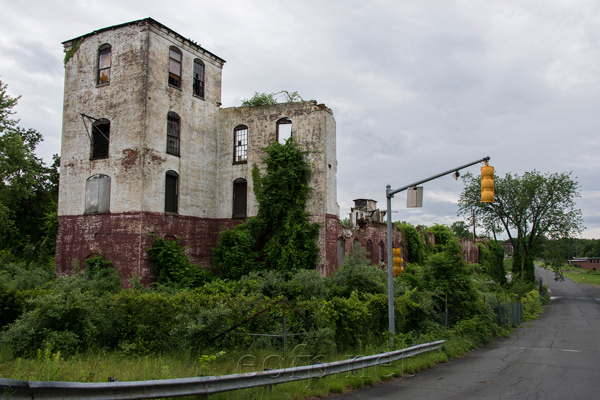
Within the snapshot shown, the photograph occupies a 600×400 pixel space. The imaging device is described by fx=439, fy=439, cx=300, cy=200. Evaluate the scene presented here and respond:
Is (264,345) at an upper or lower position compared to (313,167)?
lower

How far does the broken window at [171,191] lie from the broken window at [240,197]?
11.8 feet

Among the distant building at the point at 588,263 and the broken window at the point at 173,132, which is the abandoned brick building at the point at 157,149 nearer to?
the broken window at the point at 173,132

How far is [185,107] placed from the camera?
80.6ft

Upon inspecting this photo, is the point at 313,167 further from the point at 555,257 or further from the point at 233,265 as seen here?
the point at 555,257

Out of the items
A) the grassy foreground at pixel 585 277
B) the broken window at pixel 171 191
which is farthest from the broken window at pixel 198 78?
the grassy foreground at pixel 585 277

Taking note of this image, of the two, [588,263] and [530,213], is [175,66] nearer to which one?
[530,213]

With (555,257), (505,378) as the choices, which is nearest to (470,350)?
(505,378)

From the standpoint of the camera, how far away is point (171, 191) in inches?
928

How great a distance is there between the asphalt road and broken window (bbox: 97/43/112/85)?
837 inches

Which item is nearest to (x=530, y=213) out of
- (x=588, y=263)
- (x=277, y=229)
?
(x=277, y=229)

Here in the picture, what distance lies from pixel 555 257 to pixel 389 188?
153 ft

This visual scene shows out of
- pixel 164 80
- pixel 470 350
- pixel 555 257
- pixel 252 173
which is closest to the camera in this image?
pixel 470 350

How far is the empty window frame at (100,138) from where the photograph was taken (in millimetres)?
23344

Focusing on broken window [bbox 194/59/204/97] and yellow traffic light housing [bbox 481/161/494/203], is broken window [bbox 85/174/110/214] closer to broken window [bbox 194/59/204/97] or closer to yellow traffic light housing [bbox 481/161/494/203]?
broken window [bbox 194/59/204/97]
